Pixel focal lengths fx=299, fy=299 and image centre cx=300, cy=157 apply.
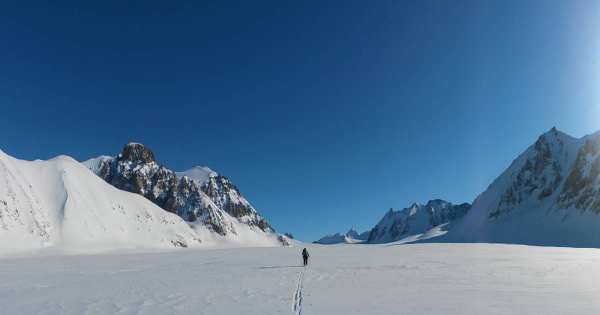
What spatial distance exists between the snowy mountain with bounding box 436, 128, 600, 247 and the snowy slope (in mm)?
130891

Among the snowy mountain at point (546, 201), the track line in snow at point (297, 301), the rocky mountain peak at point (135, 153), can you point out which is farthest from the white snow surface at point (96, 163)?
the snowy mountain at point (546, 201)

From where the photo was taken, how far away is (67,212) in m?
75.6

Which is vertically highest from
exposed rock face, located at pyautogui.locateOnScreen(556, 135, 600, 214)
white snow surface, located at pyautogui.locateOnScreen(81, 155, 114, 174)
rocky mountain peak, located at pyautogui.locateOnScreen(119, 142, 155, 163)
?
rocky mountain peak, located at pyautogui.locateOnScreen(119, 142, 155, 163)

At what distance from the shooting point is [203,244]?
145m

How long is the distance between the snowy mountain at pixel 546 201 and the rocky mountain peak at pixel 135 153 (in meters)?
186

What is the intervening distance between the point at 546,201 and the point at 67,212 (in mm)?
174731

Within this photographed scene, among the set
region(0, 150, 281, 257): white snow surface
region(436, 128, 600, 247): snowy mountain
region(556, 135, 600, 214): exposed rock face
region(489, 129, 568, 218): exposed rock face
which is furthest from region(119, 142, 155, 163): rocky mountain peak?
region(556, 135, 600, 214): exposed rock face

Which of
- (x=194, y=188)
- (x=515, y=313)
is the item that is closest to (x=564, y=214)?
(x=515, y=313)

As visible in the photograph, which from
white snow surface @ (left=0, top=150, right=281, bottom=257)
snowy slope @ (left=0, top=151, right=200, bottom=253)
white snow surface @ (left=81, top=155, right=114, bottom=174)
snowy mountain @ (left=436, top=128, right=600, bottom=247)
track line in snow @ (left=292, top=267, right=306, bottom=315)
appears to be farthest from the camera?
white snow surface @ (left=81, top=155, right=114, bottom=174)

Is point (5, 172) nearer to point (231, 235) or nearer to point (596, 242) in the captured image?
point (231, 235)

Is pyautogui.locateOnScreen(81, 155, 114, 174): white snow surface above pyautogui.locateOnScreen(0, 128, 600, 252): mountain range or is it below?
above

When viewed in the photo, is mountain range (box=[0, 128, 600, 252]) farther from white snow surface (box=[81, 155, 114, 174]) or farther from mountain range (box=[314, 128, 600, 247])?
white snow surface (box=[81, 155, 114, 174])

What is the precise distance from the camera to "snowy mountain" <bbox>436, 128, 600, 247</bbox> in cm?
9494

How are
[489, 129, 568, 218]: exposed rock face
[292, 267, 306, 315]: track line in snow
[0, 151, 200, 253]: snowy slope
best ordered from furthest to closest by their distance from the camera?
1. [489, 129, 568, 218]: exposed rock face
2. [0, 151, 200, 253]: snowy slope
3. [292, 267, 306, 315]: track line in snow
